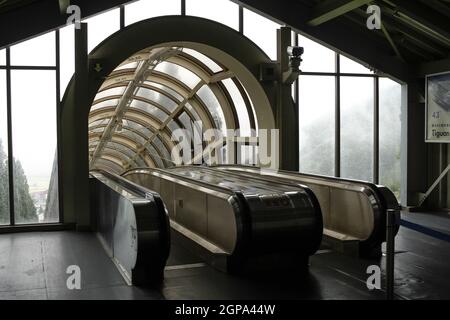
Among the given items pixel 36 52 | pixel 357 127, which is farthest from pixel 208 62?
pixel 36 52

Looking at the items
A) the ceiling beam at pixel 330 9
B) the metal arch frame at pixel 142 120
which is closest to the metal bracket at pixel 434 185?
the ceiling beam at pixel 330 9

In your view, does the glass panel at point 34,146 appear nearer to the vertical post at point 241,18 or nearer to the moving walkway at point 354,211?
the vertical post at point 241,18

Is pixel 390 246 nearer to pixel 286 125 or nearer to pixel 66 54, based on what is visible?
pixel 286 125

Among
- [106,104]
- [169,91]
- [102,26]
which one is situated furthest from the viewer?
[106,104]

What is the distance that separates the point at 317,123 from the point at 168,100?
6266mm

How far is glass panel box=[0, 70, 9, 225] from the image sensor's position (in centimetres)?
952

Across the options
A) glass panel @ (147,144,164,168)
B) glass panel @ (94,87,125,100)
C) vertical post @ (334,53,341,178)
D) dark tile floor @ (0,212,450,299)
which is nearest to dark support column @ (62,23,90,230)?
dark tile floor @ (0,212,450,299)

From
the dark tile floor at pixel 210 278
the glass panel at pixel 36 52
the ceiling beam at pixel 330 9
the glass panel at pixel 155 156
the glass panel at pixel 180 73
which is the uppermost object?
the ceiling beam at pixel 330 9

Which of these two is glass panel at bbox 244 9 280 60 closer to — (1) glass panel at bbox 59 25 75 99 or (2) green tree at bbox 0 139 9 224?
(1) glass panel at bbox 59 25 75 99

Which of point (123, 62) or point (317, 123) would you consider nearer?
point (123, 62)

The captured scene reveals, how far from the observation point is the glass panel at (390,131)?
12719 mm

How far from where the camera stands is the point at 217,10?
11.4 metres

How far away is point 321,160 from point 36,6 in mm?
7181

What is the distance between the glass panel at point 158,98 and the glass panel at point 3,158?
694 cm
